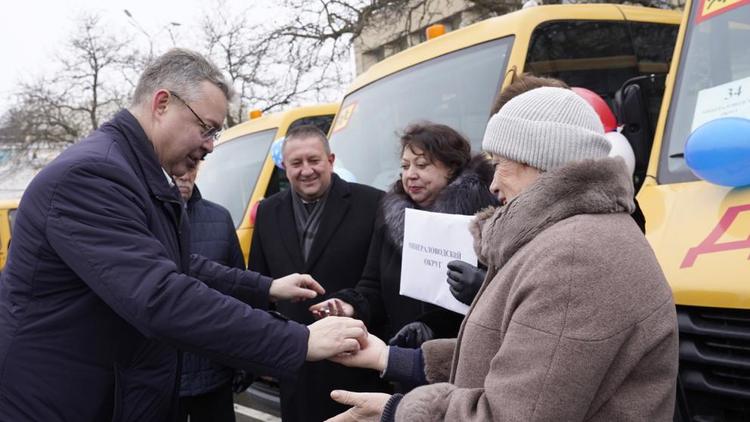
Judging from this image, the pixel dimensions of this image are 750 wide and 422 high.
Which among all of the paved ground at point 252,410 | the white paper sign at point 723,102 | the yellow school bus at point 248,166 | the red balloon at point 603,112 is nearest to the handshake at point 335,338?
the white paper sign at point 723,102

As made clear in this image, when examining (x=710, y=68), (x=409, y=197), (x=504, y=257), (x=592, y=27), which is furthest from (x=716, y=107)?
(x=592, y=27)

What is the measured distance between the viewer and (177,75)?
223cm

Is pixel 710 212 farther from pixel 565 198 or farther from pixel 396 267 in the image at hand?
pixel 396 267

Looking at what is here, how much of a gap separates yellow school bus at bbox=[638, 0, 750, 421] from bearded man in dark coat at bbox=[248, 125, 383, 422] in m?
1.43

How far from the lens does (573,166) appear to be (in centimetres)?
146

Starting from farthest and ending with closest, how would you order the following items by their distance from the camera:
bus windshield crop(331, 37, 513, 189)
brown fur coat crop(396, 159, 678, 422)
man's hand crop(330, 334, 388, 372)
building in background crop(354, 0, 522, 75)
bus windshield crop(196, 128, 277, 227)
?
building in background crop(354, 0, 522, 75) → bus windshield crop(196, 128, 277, 227) → bus windshield crop(331, 37, 513, 189) → man's hand crop(330, 334, 388, 372) → brown fur coat crop(396, 159, 678, 422)

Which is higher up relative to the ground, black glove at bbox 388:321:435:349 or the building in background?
the building in background

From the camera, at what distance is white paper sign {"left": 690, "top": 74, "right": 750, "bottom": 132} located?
2.60m

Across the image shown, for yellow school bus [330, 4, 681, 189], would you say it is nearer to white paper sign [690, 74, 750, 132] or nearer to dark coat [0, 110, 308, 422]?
white paper sign [690, 74, 750, 132]

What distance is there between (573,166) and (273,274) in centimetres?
233

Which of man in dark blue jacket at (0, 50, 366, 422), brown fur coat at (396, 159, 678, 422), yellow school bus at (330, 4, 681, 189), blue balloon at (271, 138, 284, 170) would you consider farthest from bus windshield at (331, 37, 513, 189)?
brown fur coat at (396, 159, 678, 422)

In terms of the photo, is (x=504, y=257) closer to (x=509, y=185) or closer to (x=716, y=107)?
(x=509, y=185)

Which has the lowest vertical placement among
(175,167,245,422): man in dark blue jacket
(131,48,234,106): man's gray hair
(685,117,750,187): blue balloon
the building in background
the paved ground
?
the paved ground

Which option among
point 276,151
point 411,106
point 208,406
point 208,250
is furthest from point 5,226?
point 208,406
